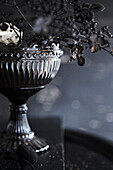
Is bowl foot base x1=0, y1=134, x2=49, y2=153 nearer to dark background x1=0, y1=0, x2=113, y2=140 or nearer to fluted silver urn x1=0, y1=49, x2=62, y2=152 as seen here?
fluted silver urn x1=0, y1=49, x2=62, y2=152

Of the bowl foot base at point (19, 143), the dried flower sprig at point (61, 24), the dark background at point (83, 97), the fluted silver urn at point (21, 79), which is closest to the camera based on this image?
the dried flower sprig at point (61, 24)

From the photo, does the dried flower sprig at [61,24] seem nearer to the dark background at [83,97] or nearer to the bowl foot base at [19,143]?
the bowl foot base at [19,143]

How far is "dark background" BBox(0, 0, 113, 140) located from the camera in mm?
1992

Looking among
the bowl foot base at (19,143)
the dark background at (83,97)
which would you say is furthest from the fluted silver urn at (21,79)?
the dark background at (83,97)

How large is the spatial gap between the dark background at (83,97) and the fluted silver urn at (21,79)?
1.03 metres

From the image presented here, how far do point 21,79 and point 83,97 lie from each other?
4.32 feet

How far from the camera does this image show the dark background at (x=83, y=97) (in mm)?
1992

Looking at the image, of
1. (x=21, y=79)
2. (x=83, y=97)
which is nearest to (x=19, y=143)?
(x=21, y=79)

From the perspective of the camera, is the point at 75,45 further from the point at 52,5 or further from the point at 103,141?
the point at 103,141

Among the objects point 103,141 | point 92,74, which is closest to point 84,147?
point 103,141

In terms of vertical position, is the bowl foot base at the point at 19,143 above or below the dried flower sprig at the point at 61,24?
below

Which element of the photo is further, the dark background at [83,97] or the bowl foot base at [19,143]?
the dark background at [83,97]

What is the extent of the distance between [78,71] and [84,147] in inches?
21.9

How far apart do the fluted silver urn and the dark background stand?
3.37ft
